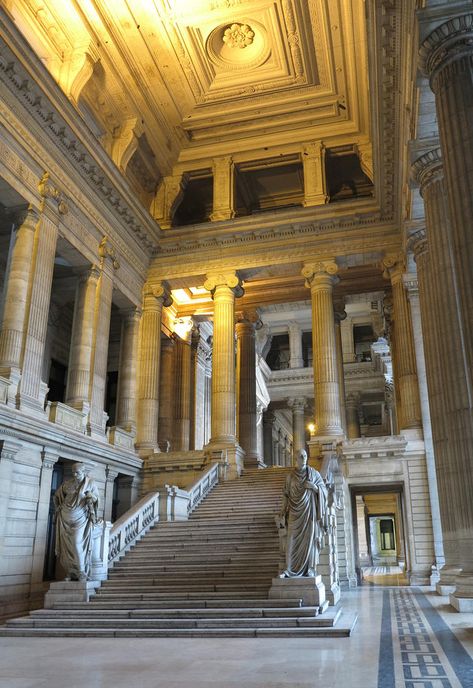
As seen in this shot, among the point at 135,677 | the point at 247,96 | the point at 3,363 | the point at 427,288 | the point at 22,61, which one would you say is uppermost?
the point at 247,96

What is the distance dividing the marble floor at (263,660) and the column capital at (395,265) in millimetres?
13092

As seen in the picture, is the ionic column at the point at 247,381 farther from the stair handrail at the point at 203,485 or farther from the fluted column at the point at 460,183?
the fluted column at the point at 460,183

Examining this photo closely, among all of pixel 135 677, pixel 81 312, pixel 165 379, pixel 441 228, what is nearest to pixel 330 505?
pixel 441 228

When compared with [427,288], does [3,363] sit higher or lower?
lower

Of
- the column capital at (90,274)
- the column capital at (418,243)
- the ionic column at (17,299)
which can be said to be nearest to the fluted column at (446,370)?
the column capital at (418,243)

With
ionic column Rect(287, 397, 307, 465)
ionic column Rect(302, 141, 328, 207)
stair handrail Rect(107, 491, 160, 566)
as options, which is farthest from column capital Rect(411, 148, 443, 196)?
ionic column Rect(287, 397, 307, 465)

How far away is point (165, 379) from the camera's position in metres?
27.7

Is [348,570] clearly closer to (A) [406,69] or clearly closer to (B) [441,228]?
(B) [441,228]

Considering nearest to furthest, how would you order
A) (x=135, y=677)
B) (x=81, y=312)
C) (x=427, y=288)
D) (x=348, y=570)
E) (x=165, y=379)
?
(x=135, y=677)
(x=427, y=288)
(x=348, y=570)
(x=81, y=312)
(x=165, y=379)

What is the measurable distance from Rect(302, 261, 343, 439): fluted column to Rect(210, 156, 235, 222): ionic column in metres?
3.90

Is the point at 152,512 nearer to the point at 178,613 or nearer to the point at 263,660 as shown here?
the point at 178,613

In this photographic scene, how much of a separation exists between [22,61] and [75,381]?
29.0 ft

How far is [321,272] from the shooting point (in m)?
21.6

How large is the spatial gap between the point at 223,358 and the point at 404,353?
6.30 meters
